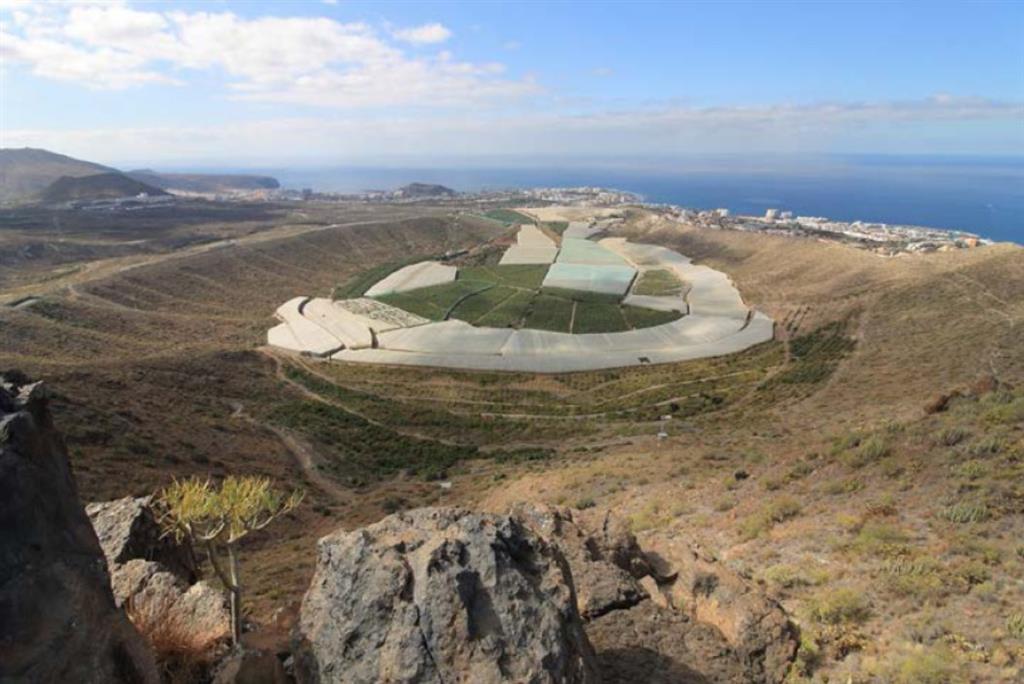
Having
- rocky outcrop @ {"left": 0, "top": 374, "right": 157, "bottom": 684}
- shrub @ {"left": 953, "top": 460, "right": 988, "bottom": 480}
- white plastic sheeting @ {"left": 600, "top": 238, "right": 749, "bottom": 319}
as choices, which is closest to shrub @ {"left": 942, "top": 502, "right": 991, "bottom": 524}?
shrub @ {"left": 953, "top": 460, "right": 988, "bottom": 480}

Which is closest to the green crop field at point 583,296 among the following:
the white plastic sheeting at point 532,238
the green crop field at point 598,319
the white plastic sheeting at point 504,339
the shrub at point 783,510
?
the green crop field at point 598,319

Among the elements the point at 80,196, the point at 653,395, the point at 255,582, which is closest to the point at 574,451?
the point at 653,395

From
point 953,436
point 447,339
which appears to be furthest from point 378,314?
point 953,436

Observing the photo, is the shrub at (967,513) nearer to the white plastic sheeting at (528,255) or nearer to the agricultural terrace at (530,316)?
the agricultural terrace at (530,316)

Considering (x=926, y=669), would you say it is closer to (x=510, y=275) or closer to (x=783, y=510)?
(x=783, y=510)

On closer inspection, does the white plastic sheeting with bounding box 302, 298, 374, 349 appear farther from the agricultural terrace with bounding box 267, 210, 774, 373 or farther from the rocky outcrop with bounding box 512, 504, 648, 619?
the rocky outcrop with bounding box 512, 504, 648, 619
